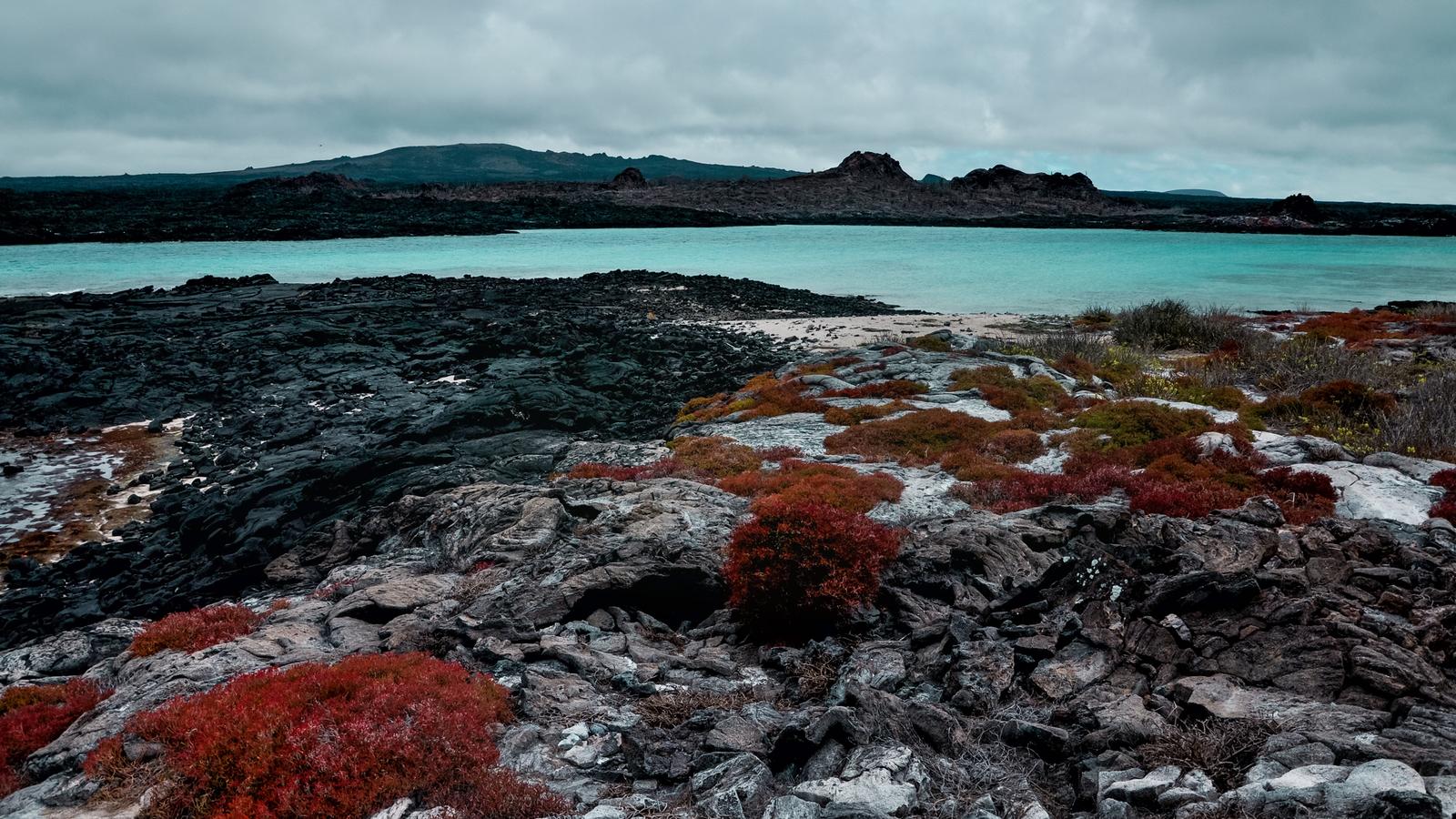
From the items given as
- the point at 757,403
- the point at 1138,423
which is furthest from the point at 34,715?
the point at 1138,423

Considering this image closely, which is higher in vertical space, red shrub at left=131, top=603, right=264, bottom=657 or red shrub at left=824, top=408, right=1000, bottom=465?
red shrub at left=824, top=408, right=1000, bottom=465

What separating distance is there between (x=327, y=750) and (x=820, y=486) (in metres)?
10.6

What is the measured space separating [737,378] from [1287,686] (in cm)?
2468

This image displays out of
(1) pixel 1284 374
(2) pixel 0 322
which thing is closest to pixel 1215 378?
(1) pixel 1284 374

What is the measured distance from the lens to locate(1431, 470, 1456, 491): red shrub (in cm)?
1423

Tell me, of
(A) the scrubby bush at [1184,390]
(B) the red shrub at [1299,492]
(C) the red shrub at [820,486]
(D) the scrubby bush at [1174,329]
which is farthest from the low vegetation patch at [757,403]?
(D) the scrubby bush at [1174,329]

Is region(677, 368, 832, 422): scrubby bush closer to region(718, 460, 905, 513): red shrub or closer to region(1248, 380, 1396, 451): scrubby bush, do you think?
region(718, 460, 905, 513): red shrub

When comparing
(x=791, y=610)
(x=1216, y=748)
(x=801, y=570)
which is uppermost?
(x=1216, y=748)

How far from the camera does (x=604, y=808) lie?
7.03 metres

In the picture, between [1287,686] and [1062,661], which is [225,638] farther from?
[1287,686]

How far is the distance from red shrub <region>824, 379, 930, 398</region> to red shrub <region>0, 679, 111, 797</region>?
1987cm

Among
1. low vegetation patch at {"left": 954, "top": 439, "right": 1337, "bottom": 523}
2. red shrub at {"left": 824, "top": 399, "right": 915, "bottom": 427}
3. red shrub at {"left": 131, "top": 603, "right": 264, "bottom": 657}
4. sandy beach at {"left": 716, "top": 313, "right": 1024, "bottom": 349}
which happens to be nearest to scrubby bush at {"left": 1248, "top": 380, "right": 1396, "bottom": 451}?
low vegetation patch at {"left": 954, "top": 439, "right": 1337, "bottom": 523}

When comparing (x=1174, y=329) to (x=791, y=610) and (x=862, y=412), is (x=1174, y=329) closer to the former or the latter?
(x=862, y=412)

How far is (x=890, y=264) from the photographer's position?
3501 inches
